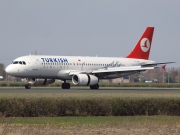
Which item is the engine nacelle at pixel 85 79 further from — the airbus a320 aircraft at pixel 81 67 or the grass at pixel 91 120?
the grass at pixel 91 120

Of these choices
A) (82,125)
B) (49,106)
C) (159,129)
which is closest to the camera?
(159,129)

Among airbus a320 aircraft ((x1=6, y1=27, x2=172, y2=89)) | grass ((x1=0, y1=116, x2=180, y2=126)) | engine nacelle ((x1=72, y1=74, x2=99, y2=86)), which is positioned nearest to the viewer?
grass ((x1=0, y1=116, x2=180, y2=126))

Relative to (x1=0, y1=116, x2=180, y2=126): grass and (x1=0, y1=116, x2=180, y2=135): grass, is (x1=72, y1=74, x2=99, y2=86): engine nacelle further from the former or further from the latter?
(x1=0, y1=116, x2=180, y2=135): grass

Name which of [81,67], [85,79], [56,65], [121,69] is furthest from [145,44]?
[56,65]

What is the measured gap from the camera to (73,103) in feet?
109

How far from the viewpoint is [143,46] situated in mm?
78875

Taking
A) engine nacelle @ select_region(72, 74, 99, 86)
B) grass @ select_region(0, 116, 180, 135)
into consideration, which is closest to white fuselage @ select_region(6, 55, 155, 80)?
engine nacelle @ select_region(72, 74, 99, 86)

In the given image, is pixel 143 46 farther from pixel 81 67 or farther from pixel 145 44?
pixel 81 67

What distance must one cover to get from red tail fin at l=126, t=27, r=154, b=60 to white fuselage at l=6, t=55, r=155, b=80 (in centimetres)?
281

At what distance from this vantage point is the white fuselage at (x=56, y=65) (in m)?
67.7

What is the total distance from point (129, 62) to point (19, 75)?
53.1 ft

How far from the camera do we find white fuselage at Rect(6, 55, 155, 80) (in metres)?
67.7

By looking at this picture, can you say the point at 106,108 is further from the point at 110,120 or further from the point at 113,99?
the point at 110,120

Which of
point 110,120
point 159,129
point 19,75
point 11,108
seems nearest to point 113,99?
point 110,120
